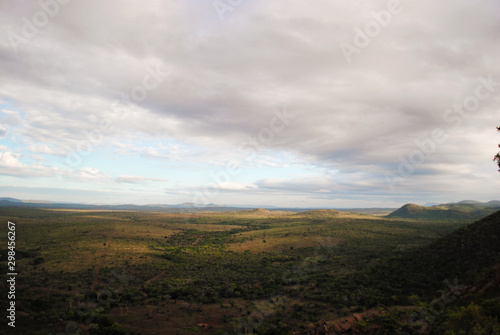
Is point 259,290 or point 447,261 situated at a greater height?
point 447,261

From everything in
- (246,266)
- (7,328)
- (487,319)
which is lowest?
(246,266)

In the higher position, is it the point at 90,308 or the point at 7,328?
the point at 7,328

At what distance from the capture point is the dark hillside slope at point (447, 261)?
1297 inches

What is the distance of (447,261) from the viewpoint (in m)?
37.2

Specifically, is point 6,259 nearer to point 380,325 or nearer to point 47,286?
point 47,286

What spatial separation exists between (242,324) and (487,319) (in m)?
19.6

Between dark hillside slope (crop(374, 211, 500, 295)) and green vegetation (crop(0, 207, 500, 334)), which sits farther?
dark hillside slope (crop(374, 211, 500, 295))

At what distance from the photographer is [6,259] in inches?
1743

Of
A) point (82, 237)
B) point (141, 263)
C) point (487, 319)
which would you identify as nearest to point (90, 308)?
point (141, 263)

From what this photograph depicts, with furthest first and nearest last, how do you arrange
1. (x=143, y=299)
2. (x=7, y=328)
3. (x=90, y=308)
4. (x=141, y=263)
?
(x=141, y=263) < (x=143, y=299) < (x=90, y=308) < (x=7, y=328)

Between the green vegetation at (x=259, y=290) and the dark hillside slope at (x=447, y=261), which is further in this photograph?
the dark hillside slope at (x=447, y=261)

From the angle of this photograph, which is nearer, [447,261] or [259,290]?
[259,290]

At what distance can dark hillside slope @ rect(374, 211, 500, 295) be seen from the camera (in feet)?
108

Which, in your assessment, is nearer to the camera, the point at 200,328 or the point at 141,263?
the point at 200,328
